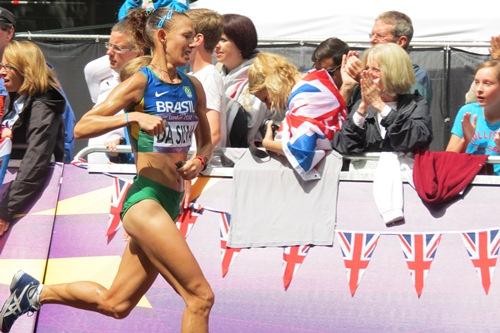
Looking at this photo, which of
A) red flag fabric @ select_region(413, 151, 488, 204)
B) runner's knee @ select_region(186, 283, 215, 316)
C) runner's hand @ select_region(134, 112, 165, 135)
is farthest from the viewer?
red flag fabric @ select_region(413, 151, 488, 204)

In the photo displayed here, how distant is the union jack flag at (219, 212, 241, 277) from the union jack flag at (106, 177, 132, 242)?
2.33ft

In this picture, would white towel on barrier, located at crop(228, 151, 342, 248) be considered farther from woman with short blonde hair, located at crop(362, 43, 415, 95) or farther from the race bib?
the race bib

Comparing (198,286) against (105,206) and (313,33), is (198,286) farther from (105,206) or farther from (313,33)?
(313,33)

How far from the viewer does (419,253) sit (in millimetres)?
7430

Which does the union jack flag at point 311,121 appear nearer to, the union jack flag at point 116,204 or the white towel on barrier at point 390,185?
the white towel on barrier at point 390,185

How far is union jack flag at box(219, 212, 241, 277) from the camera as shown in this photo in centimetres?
776

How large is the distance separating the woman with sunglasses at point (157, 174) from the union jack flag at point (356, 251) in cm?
111

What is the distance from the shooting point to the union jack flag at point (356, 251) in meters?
7.50

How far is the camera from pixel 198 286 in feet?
21.8

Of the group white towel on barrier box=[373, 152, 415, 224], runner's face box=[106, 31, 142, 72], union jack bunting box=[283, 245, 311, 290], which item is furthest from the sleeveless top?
runner's face box=[106, 31, 142, 72]

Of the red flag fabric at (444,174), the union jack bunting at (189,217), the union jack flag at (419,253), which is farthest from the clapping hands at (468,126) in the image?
the union jack bunting at (189,217)

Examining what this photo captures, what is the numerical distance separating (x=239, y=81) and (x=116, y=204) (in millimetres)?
1402

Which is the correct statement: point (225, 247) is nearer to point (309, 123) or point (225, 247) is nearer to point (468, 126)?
point (309, 123)

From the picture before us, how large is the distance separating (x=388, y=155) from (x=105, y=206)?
1999mm
